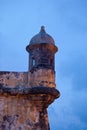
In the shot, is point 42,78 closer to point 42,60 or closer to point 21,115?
point 42,60

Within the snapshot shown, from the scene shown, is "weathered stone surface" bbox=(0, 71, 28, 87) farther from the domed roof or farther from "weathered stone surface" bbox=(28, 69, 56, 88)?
the domed roof

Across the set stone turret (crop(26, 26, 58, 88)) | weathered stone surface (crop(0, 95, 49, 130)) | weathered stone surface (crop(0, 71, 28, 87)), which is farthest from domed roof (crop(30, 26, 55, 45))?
weathered stone surface (crop(0, 95, 49, 130))

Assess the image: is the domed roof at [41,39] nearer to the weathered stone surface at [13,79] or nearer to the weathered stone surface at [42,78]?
the weathered stone surface at [42,78]

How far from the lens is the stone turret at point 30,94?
11.1m

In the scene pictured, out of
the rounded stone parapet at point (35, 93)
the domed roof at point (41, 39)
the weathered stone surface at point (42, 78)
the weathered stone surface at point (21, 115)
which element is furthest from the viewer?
the domed roof at point (41, 39)

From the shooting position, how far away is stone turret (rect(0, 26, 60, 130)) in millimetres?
11086

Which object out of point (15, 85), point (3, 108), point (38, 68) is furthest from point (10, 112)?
point (38, 68)

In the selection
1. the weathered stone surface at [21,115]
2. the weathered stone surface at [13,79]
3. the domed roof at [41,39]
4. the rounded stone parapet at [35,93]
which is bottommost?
the weathered stone surface at [21,115]

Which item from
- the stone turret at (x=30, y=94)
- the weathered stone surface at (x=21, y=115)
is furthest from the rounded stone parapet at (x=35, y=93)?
the weathered stone surface at (x=21, y=115)

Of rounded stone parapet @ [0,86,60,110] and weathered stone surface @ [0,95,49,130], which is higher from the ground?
rounded stone parapet @ [0,86,60,110]

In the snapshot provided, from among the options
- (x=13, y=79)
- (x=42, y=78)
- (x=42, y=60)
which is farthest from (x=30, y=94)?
(x=42, y=60)

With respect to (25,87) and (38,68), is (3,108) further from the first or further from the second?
(38,68)

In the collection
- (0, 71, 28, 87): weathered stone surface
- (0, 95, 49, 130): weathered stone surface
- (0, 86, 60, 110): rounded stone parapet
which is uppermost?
(0, 71, 28, 87): weathered stone surface

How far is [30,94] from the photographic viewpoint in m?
11.2
